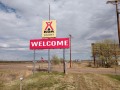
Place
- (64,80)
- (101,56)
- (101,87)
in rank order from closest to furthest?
(101,87) < (64,80) < (101,56)

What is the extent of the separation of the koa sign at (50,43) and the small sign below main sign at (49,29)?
0.77 meters

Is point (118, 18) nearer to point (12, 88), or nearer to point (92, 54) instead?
point (12, 88)

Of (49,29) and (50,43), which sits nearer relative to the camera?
(50,43)

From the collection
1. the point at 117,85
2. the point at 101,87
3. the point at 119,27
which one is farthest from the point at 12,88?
the point at 119,27

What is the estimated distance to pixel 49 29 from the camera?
33.9m

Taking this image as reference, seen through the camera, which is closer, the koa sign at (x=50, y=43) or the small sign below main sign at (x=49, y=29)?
the koa sign at (x=50, y=43)

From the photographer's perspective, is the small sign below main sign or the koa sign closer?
the koa sign

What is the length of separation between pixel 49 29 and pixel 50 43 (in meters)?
2.50

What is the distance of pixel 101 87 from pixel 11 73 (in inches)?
651

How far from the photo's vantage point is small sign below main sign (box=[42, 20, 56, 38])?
111 ft

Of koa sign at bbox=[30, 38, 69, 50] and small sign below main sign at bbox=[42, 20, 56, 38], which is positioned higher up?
small sign below main sign at bbox=[42, 20, 56, 38]

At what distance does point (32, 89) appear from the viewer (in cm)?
2536

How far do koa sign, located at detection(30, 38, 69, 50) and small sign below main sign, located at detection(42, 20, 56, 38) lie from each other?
77cm

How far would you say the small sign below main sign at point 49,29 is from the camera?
111 feet
